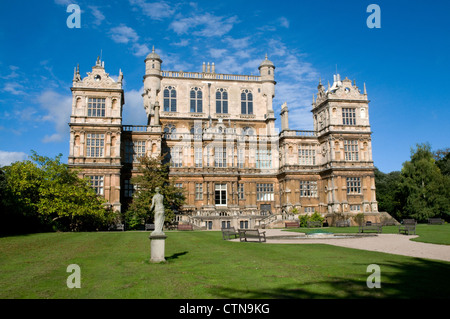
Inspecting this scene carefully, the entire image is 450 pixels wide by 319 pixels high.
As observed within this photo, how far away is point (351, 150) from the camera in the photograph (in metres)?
51.4

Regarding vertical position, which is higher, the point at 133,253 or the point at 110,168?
the point at 110,168

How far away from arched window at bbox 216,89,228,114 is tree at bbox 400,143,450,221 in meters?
28.7

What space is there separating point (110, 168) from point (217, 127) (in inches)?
642

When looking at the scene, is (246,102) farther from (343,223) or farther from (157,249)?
(157,249)

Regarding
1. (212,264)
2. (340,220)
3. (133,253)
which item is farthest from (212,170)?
(212,264)

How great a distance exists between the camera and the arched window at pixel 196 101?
58.8m

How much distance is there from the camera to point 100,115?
4647 cm

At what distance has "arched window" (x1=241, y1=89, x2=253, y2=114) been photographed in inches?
2378

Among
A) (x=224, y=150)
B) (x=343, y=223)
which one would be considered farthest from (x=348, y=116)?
(x=224, y=150)

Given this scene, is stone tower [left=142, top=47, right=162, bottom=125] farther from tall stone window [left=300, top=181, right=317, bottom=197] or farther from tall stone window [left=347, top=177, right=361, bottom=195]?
tall stone window [left=347, top=177, right=361, bottom=195]

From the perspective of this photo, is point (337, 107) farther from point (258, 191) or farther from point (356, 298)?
point (356, 298)

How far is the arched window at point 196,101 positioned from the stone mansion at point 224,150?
0.53 feet

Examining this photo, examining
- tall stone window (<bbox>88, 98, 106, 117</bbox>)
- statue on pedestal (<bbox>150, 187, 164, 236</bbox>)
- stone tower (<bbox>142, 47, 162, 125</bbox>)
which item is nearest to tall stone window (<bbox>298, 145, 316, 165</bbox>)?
stone tower (<bbox>142, 47, 162, 125</bbox>)

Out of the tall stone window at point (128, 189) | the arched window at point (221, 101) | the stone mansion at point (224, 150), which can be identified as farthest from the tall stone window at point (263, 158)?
the tall stone window at point (128, 189)
